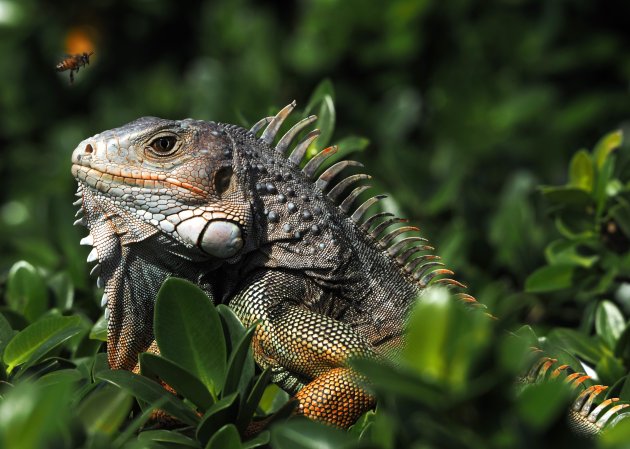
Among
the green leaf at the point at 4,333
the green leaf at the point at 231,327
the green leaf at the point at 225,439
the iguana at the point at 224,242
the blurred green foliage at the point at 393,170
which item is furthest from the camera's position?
the iguana at the point at 224,242

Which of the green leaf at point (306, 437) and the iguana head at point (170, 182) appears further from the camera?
the iguana head at point (170, 182)

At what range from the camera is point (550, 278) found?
3.63 meters

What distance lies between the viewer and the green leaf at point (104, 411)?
6.24 ft

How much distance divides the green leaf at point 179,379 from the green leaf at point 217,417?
2.4 inches

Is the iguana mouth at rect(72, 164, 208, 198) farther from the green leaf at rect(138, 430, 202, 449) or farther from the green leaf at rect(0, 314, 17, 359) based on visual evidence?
the green leaf at rect(138, 430, 202, 449)

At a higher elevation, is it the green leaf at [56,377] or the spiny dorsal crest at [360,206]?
the spiny dorsal crest at [360,206]

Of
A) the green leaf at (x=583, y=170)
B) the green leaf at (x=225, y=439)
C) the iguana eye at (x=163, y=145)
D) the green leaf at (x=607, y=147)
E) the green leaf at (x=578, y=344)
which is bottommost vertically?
the green leaf at (x=225, y=439)

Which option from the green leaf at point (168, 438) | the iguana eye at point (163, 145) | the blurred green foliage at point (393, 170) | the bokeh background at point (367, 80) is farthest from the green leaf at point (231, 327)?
the bokeh background at point (367, 80)

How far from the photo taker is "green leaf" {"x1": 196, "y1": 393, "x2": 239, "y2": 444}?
2.22 metres

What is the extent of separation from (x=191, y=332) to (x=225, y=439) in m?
0.36

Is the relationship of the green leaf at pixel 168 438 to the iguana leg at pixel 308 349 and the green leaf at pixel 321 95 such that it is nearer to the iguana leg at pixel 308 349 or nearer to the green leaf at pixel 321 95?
the iguana leg at pixel 308 349

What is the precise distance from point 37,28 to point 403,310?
21.1ft

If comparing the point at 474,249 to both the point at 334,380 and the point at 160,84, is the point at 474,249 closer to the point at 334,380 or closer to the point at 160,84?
the point at 334,380

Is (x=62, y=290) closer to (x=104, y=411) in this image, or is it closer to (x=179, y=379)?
(x=179, y=379)
